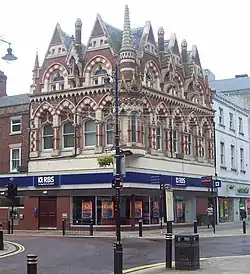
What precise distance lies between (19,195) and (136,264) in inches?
975

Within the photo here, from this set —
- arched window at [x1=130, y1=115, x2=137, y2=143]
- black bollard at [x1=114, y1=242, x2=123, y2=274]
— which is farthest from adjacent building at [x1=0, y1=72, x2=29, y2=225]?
black bollard at [x1=114, y1=242, x2=123, y2=274]

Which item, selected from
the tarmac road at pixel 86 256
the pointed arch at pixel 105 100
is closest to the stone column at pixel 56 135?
the pointed arch at pixel 105 100

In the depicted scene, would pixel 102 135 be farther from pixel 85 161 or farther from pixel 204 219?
pixel 204 219

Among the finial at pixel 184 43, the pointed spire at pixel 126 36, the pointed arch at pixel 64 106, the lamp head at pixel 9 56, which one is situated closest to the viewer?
the lamp head at pixel 9 56

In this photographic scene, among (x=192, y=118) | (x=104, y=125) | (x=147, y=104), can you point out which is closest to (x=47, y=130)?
(x=104, y=125)

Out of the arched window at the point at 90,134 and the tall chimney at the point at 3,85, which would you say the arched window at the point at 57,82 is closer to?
the arched window at the point at 90,134

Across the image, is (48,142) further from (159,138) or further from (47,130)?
(159,138)

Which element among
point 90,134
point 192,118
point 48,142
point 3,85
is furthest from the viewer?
point 3,85

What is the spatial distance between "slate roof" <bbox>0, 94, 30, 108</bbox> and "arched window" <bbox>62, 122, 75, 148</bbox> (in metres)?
4.50

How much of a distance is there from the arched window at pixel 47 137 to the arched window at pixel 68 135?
1164 millimetres

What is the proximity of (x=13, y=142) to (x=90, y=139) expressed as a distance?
23.7 ft

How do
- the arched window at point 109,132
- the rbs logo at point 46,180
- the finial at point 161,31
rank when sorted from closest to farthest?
the arched window at point 109,132 < the rbs logo at point 46,180 < the finial at point 161,31

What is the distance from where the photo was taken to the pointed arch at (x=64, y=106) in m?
39.3

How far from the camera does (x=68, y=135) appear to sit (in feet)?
131
